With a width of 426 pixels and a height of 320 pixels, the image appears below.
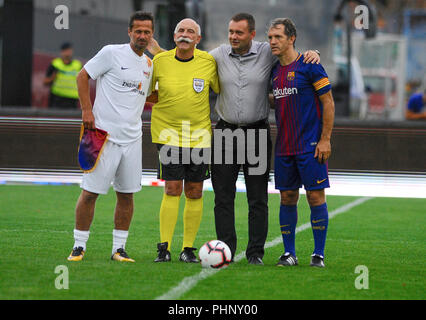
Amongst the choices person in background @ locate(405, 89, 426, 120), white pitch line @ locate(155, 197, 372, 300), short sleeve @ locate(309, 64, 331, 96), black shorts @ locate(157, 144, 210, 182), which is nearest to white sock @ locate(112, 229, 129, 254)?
black shorts @ locate(157, 144, 210, 182)

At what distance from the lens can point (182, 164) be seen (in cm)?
772

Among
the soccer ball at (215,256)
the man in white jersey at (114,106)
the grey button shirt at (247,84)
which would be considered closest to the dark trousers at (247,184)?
the grey button shirt at (247,84)

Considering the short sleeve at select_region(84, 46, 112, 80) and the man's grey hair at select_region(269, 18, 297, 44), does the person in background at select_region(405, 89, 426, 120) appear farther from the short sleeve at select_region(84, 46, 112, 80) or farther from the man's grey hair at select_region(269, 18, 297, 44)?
the short sleeve at select_region(84, 46, 112, 80)

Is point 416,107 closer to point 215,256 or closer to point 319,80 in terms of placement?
point 319,80

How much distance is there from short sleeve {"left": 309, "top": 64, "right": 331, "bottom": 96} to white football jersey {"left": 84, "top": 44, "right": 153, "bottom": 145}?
4.87 ft

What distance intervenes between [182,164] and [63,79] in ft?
33.5

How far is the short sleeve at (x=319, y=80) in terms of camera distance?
7.38 meters

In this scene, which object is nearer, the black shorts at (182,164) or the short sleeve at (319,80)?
the short sleeve at (319,80)

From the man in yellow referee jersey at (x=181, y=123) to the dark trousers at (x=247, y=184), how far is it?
0.13 m

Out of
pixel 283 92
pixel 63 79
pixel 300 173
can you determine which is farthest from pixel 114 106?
pixel 63 79

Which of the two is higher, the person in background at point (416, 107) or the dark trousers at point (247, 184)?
the person in background at point (416, 107)

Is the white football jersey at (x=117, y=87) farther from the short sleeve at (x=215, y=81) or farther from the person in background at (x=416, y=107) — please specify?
the person in background at (x=416, y=107)

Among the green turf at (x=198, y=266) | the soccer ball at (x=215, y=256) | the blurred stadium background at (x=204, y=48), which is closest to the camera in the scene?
the green turf at (x=198, y=266)
